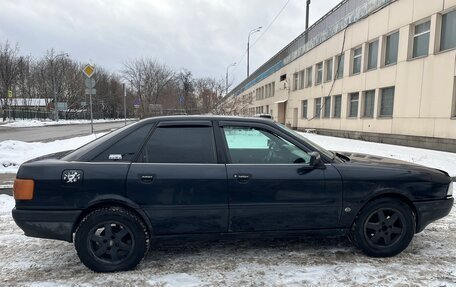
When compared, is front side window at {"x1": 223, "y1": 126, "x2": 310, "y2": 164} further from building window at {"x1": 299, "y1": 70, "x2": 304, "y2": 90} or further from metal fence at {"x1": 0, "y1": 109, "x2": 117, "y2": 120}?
metal fence at {"x1": 0, "y1": 109, "x2": 117, "y2": 120}

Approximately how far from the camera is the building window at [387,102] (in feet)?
53.3

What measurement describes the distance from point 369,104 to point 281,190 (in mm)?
16816

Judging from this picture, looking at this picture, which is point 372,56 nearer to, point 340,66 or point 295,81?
point 340,66

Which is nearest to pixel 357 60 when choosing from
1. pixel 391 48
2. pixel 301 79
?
pixel 391 48

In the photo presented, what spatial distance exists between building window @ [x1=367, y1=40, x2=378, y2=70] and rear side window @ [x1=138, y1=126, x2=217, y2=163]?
1676cm

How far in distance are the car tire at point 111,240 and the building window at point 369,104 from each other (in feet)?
56.0

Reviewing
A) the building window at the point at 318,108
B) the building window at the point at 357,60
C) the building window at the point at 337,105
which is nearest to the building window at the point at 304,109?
the building window at the point at 318,108

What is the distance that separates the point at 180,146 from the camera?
137 inches

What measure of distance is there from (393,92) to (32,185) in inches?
649

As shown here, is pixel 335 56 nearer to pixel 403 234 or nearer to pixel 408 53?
pixel 408 53

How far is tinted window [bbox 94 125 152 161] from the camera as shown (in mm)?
3359

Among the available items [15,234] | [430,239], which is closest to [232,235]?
[430,239]

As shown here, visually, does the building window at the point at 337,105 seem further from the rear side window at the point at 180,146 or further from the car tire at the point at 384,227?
the rear side window at the point at 180,146

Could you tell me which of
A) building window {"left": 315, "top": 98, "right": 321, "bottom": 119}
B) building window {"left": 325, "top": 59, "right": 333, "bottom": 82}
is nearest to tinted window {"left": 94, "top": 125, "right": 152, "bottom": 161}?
building window {"left": 325, "top": 59, "right": 333, "bottom": 82}
